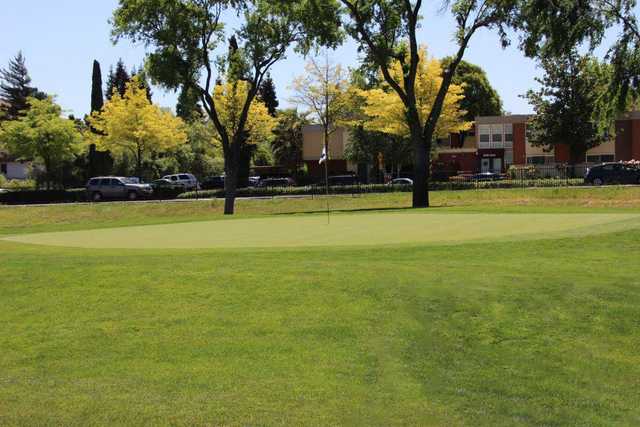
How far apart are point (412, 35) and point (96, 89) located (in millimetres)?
54852

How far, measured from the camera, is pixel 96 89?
82.8 m

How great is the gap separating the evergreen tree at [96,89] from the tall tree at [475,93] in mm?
43354

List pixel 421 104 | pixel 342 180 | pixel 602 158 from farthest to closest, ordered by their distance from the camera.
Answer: pixel 602 158
pixel 342 180
pixel 421 104

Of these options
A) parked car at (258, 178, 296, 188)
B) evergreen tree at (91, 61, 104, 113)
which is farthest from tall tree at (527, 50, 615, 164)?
evergreen tree at (91, 61, 104, 113)

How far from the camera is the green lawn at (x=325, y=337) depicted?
6254 millimetres

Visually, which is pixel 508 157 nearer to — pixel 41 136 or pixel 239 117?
pixel 239 117

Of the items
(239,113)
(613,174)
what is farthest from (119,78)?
(613,174)

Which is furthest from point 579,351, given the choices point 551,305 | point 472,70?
point 472,70

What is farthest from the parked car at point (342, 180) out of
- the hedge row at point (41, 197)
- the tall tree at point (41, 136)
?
the tall tree at point (41, 136)

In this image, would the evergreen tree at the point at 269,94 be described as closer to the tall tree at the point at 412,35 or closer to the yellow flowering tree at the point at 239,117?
the yellow flowering tree at the point at 239,117

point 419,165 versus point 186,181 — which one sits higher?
point 419,165

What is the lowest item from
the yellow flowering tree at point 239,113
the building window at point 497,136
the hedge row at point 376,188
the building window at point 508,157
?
the hedge row at point 376,188

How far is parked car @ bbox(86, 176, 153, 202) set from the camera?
56.0 metres

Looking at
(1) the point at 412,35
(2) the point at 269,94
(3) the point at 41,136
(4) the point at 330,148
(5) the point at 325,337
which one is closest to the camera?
(5) the point at 325,337
